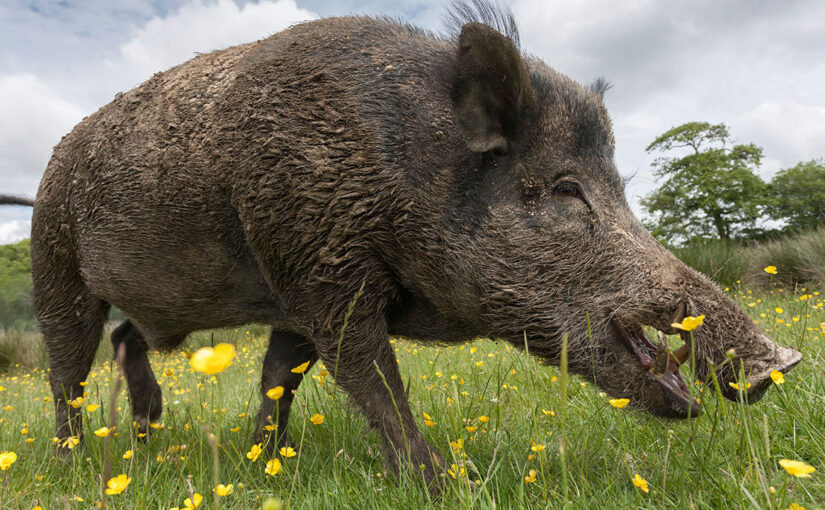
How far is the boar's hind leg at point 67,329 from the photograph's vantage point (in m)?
3.48

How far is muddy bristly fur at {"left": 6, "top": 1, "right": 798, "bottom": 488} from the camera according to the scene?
2174 millimetres

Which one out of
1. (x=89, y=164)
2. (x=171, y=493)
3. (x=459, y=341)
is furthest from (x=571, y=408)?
(x=89, y=164)

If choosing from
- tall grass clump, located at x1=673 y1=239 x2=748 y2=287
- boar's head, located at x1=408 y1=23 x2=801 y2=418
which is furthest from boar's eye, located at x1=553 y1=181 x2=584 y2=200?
tall grass clump, located at x1=673 y1=239 x2=748 y2=287

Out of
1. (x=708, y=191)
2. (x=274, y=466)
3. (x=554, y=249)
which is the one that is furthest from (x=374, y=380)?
(x=708, y=191)

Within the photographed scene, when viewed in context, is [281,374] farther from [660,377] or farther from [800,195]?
[800,195]

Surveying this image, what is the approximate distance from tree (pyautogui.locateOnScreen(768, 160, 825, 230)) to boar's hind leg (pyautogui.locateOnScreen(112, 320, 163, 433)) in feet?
125

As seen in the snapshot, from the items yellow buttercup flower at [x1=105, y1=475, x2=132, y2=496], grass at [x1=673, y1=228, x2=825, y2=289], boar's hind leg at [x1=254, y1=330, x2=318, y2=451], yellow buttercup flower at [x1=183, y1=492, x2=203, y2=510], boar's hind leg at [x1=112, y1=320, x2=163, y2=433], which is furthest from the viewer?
grass at [x1=673, y1=228, x2=825, y2=289]

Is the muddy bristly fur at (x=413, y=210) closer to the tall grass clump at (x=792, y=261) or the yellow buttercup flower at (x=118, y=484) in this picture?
the yellow buttercup flower at (x=118, y=484)

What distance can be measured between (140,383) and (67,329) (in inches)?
24.8

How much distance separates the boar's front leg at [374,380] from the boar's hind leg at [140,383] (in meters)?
2.18

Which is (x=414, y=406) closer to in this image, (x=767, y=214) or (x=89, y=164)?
(x=89, y=164)

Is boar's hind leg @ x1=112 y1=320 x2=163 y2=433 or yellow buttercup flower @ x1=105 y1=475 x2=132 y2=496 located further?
boar's hind leg @ x1=112 y1=320 x2=163 y2=433

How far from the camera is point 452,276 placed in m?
2.30

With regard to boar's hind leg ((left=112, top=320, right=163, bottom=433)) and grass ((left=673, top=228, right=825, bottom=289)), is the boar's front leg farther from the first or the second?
grass ((left=673, top=228, right=825, bottom=289))
